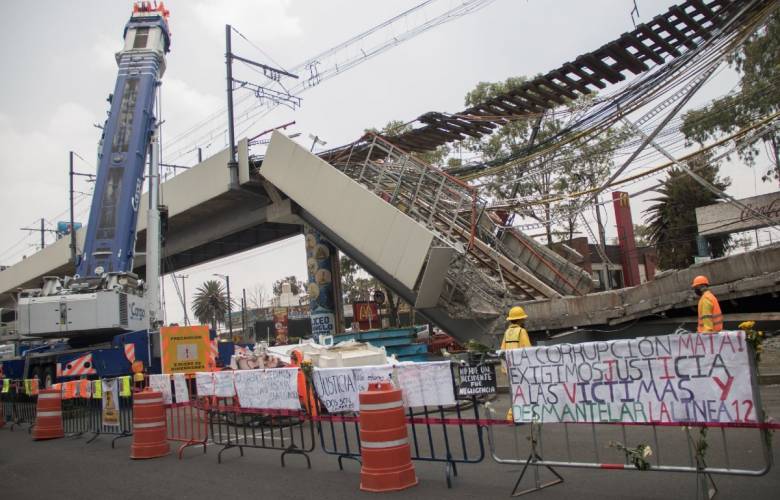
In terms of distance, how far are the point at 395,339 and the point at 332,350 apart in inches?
275

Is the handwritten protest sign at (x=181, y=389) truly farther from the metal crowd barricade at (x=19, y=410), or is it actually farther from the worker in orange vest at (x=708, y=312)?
the worker in orange vest at (x=708, y=312)

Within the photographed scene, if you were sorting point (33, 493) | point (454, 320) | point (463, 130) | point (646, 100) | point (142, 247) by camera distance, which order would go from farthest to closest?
point (142, 247) → point (463, 130) → point (454, 320) → point (646, 100) → point (33, 493)

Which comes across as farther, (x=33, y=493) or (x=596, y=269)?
(x=596, y=269)

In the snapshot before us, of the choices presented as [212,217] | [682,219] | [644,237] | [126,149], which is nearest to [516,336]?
[126,149]

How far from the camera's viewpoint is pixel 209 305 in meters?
106

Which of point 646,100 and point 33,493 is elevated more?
point 646,100

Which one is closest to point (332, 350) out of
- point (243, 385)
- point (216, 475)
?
point (243, 385)

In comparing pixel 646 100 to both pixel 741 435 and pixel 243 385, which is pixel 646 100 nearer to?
pixel 741 435

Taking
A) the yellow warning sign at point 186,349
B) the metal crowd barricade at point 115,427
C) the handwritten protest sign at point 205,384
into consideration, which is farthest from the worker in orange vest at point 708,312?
the yellow warning sign at point 186,349

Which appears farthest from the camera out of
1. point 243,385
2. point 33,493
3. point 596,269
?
point 596,269

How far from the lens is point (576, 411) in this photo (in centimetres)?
593

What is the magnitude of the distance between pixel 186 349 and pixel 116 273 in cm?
517

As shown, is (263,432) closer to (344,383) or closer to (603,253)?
(344,383)

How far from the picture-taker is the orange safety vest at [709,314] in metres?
8.26
